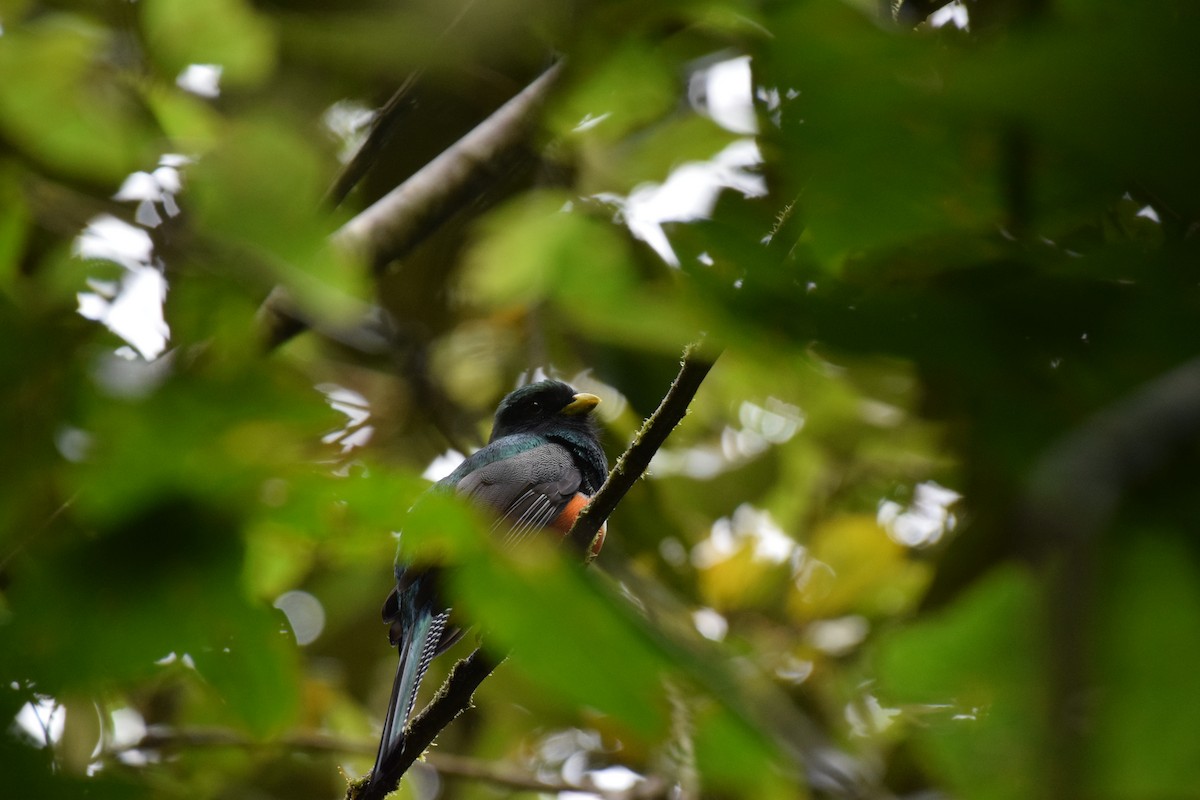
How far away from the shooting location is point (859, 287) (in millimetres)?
889

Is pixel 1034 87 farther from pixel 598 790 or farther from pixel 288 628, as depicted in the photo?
pixel 598 790

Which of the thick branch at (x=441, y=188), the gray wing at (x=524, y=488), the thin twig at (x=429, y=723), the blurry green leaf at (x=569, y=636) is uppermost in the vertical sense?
the blurry green leaf at (x=569, y=636)

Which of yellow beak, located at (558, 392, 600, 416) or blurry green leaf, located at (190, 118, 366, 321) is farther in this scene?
yellow beak, located at (558, 392, 600, 416)

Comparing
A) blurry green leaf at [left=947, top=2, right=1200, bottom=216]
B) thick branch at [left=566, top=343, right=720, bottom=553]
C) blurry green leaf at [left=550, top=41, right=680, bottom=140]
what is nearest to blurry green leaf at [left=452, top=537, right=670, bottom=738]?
blurry green leaf at [left=947, top=2, right=1200, bottom=216]

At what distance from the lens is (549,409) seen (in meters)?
5.24

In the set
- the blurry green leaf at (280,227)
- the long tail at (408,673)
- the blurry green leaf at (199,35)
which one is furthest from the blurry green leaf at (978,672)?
the blurry green leaf at (199,35)

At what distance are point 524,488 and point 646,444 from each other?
2.00 m

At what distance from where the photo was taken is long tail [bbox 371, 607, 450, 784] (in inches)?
115

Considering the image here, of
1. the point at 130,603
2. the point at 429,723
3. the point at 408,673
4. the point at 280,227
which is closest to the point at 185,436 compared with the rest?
the point at 130,603

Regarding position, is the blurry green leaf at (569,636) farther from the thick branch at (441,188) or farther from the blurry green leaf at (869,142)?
the thick branch at (441,188)

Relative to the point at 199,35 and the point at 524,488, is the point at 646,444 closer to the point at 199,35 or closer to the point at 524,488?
the point at 199,35

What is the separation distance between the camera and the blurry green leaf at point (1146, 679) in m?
0.79

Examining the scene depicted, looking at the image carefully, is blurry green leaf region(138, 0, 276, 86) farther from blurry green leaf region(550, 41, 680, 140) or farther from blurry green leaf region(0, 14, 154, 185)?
blurry green leaf region(550, 41, 680, 140)

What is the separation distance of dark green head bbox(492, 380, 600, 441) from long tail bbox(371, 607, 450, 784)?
1.45 metres
